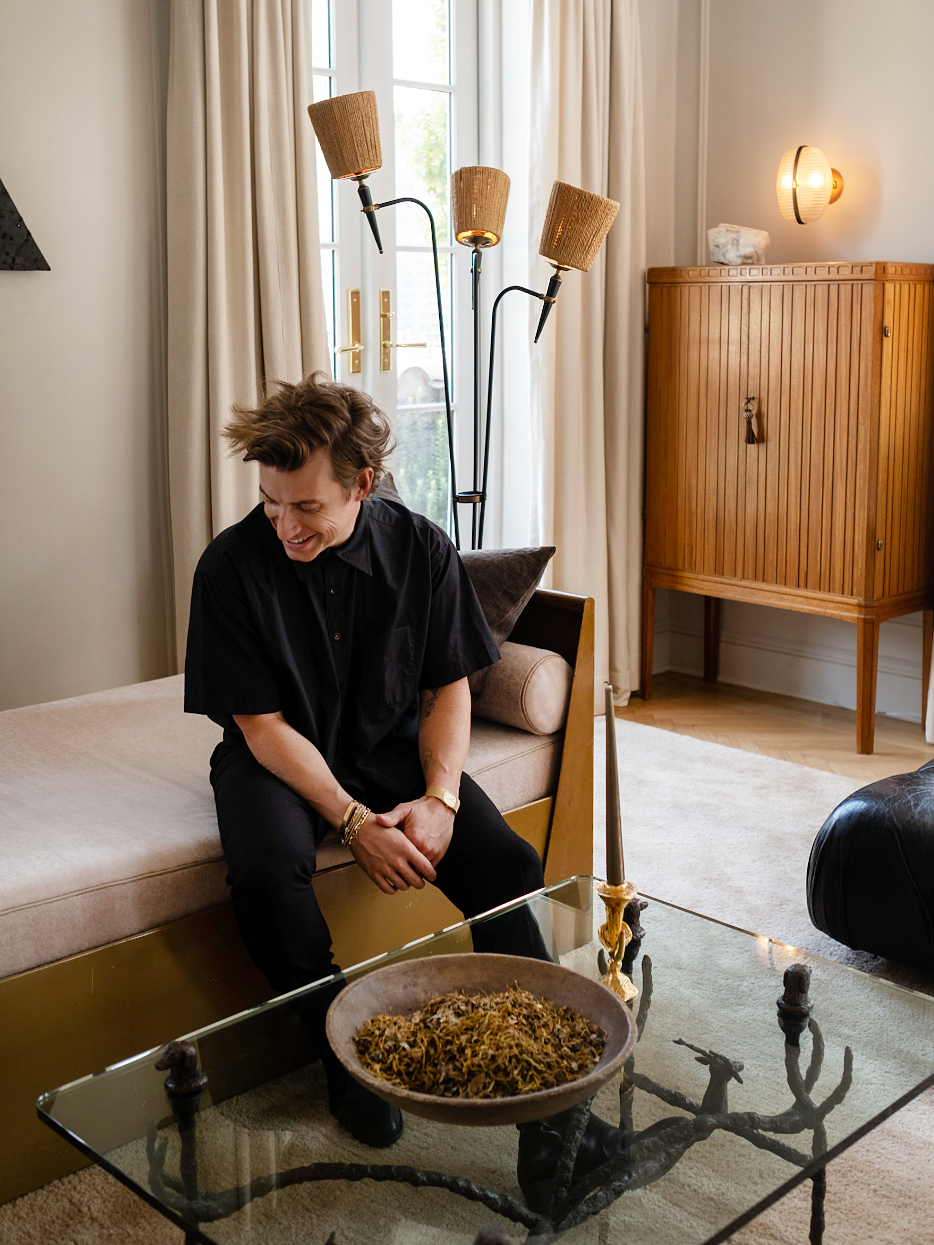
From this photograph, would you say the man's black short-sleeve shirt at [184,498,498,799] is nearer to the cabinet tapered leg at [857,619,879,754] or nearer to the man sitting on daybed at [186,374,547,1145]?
the man sitting on daybed at [186,374,547,1145]

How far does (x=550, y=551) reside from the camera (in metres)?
2.27

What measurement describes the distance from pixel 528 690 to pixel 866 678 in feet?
5.12

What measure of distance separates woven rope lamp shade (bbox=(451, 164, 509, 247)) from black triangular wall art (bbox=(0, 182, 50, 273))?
39.0 inches

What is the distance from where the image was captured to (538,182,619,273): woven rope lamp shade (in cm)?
285

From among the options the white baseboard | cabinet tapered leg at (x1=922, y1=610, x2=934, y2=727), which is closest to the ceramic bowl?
cabinet tapered leg at (x1=922, y1=610, x2=934, y2=727)

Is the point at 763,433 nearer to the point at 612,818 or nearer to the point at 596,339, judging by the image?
the point at 596,339

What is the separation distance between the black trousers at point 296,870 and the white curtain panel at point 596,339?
1856 mm

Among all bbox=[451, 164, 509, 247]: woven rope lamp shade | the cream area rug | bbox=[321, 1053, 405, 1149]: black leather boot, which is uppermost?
bbox=[451, 164, 509, 247]: woven rope lamp shade

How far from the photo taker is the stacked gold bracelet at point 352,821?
5.69ft

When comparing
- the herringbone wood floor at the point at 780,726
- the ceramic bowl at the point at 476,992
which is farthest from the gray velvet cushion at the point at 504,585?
the herringbone wood floor at the point at 780,726

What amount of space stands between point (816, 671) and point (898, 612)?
0.54 m

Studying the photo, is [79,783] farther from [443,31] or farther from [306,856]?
[443,31]

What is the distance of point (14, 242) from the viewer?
8.86 ft

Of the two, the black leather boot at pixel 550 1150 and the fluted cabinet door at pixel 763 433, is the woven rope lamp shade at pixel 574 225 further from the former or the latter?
the black leather boot at pixel 550 1150
